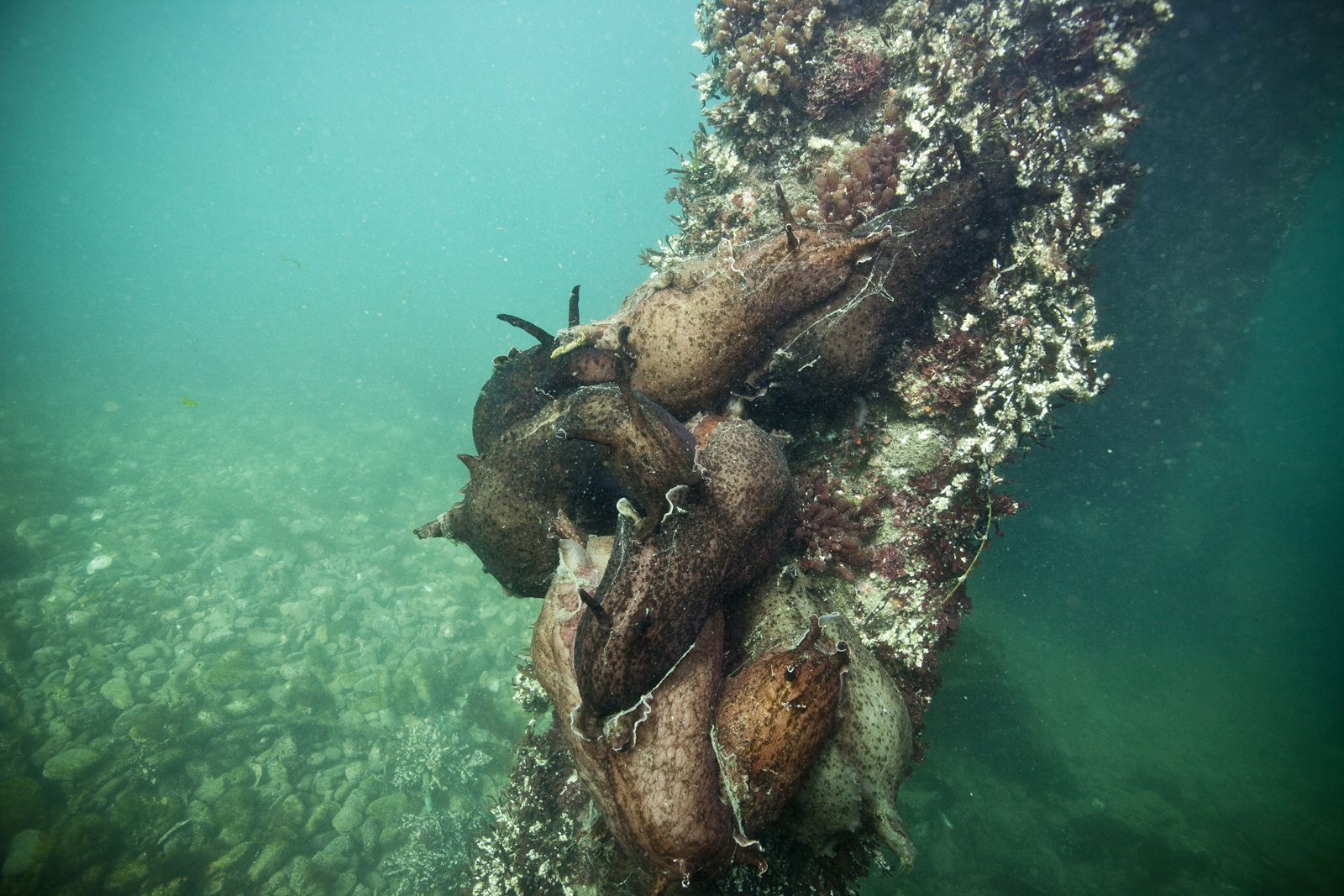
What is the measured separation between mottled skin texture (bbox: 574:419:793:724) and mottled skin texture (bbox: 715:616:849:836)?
44cm

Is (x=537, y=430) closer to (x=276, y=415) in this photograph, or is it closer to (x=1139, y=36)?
(x=1139, y=36)

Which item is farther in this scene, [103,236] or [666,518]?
[103,236]

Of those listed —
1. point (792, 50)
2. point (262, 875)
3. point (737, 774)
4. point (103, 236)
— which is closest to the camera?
point (737, 774)

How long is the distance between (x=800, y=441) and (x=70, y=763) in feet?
42.5

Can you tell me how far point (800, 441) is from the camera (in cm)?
477

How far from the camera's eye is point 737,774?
2.45 metres

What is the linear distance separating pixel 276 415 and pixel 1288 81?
136ft

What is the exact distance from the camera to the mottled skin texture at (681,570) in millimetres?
2385

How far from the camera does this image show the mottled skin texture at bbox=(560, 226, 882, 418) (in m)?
3.68

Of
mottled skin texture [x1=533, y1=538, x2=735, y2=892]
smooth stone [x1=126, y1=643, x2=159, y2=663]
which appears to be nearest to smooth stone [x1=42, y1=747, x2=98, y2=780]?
smooth stone [x1=126, y1=643, x2=159, y2=663]

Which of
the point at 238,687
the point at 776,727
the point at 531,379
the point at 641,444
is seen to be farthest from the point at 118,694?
the point at 776,727

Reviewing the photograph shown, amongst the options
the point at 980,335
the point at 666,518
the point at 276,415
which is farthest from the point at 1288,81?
the point at 276,415

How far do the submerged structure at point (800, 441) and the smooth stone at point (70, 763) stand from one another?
28.5 feet

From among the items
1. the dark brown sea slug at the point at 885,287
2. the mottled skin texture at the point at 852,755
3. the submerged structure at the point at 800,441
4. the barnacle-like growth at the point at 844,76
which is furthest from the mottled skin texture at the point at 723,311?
the barnacle-like growth at the point at 844,76
